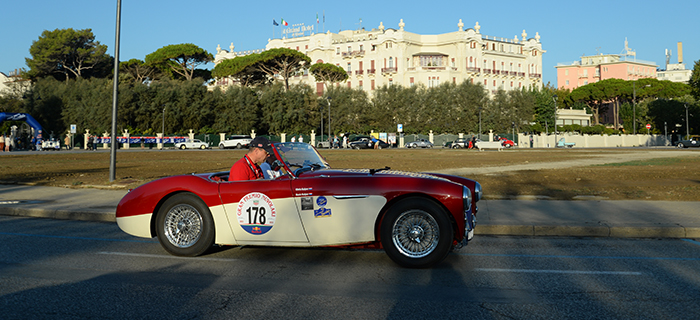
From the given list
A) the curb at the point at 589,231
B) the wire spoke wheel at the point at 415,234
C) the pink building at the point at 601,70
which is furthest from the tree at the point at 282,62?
the wire spoke wheel at the point at 415,234

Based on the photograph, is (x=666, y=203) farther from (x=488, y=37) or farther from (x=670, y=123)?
(x=488, y=37)

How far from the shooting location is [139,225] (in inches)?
269

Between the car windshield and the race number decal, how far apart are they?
89 cm

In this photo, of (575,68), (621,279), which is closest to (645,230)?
(621,279)

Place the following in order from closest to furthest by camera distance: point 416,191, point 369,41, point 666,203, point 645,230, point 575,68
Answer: point 416,191, point 645,230, point 666,203, point 369,41, point 575,68

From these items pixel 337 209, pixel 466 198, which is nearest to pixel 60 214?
pixel 337 209

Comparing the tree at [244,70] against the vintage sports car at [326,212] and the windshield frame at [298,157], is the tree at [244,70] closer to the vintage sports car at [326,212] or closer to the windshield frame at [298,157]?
the windshield frame at [298,157]

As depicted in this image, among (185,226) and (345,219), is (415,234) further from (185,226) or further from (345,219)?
(185,226)

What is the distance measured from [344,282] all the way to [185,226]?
2286 mm

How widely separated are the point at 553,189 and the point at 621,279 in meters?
9.33

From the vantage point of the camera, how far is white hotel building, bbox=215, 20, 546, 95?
Result: 10331 centimetres

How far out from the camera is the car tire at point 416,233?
19.6ft

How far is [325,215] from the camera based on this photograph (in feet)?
20.0

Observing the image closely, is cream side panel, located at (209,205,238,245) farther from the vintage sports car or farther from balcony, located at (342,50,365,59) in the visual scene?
balcony, located at (342,50,365,59)
